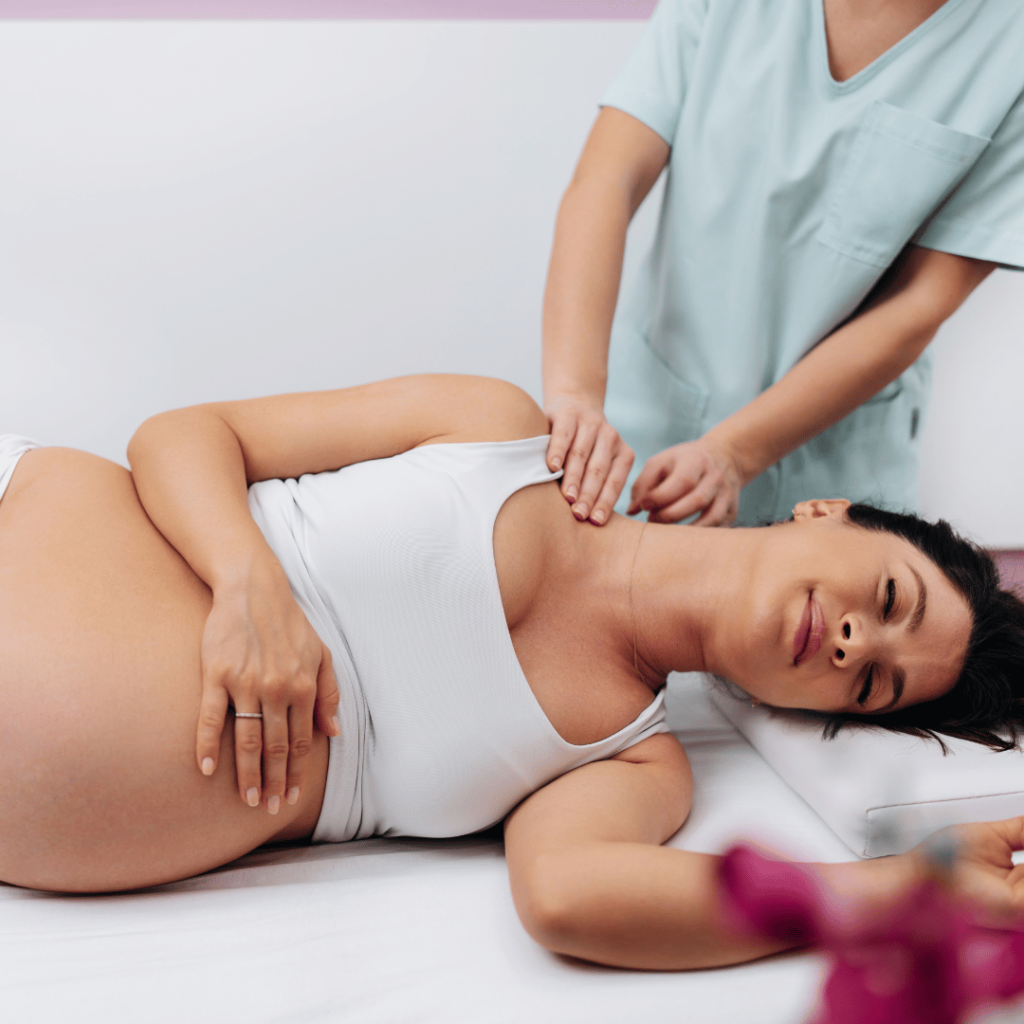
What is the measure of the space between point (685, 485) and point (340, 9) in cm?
127

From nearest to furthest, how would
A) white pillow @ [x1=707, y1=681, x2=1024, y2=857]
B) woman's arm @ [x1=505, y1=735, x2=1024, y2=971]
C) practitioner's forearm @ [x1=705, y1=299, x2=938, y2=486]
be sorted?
woman's arm @ [x1=505, y1=735, x2=1024, y2=971]
white pillow @ [x1=707, y1=681, x2=1024, y2=857]
practitioner's forearm @ [x1=705, y1=299, x2=938, y2=486]

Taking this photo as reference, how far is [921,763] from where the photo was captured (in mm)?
1112

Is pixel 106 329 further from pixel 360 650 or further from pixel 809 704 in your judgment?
pixel 809 704

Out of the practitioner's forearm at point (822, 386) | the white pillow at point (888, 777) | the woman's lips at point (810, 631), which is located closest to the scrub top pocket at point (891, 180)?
the practitioner's forearm at point (822, 386)

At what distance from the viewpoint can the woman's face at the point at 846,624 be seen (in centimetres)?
104

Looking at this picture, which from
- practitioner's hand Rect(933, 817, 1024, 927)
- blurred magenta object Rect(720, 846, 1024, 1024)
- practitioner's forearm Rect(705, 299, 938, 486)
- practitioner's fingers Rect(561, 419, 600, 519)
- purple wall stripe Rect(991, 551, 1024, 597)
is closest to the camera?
blurred magenta object Rect(720, 846, 1024, 1024)

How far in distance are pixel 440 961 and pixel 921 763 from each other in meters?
0.67

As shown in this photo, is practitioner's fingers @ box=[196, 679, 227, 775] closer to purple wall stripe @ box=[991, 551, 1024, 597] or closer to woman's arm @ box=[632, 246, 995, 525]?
woman's arm @ box=[632, 246, 995, 525]

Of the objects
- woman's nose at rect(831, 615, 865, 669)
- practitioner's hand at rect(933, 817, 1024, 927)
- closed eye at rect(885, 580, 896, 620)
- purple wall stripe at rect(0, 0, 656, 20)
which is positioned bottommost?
practitioner's hand at rect(933, 817, 1024, 927)

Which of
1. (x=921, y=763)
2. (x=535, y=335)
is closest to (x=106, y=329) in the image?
(x=535, y=335)

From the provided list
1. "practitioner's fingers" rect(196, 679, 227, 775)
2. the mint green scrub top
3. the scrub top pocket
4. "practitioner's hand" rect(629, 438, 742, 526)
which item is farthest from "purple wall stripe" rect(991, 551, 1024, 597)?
"practitioner's fingers" rect(196, 679, 227, 775)

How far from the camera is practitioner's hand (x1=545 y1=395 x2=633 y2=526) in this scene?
1.13 m

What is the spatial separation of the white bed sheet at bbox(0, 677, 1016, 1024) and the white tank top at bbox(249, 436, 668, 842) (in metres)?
0.11

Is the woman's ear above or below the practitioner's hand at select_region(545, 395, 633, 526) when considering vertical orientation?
below
